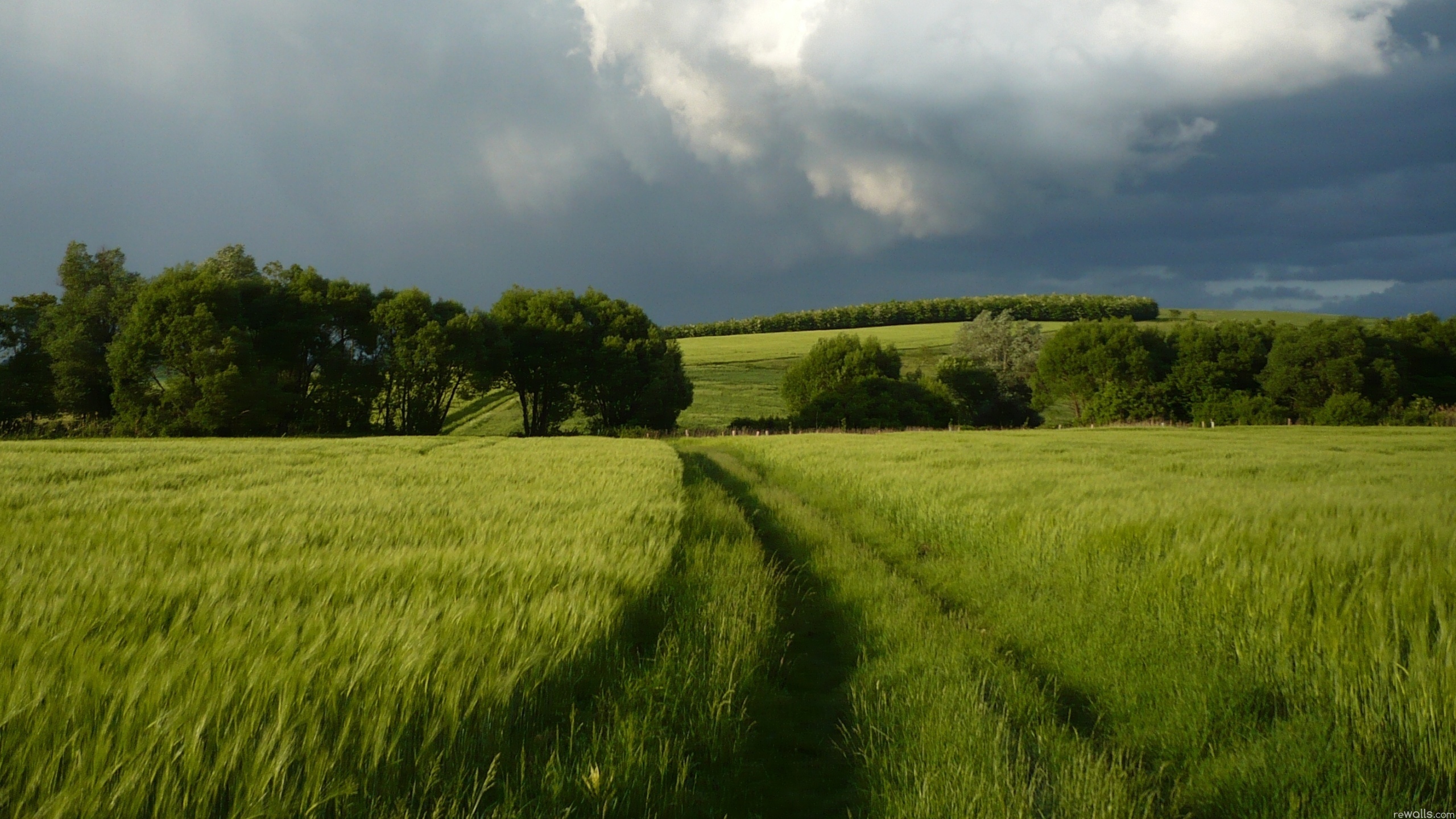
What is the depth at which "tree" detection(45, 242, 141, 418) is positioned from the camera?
150 feet

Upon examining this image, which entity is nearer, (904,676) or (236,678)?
(236,678)

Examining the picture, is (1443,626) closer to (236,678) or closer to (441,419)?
(236,678)

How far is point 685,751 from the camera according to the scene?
3.47 m

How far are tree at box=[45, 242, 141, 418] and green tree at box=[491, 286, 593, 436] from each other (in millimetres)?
26899

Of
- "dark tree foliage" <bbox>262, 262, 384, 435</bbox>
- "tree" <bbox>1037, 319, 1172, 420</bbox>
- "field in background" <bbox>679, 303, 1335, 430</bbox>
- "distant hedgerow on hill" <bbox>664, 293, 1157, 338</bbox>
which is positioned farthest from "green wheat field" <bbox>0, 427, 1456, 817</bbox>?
Result: "distant hedgerow on hill" <bbox>664, 293, 1157, 338</bbox>

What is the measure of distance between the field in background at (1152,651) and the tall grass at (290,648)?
2.05 meters

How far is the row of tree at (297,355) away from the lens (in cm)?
4244

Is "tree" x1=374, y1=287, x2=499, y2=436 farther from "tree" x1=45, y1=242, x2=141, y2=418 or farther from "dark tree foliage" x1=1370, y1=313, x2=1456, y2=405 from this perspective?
"dark tree foliage" x1=1370, y1=313, x2=1456, y2=405

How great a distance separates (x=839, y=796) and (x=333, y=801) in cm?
257

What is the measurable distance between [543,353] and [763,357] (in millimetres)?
44086

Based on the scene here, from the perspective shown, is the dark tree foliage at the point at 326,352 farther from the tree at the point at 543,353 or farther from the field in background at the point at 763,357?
the field in background at the point at 763,357

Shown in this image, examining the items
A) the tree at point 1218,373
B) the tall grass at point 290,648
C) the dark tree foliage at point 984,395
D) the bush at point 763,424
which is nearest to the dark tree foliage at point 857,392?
the bush at point 763,424

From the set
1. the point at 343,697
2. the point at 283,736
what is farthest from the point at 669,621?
the point at 283,736

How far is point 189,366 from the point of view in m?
42.2
